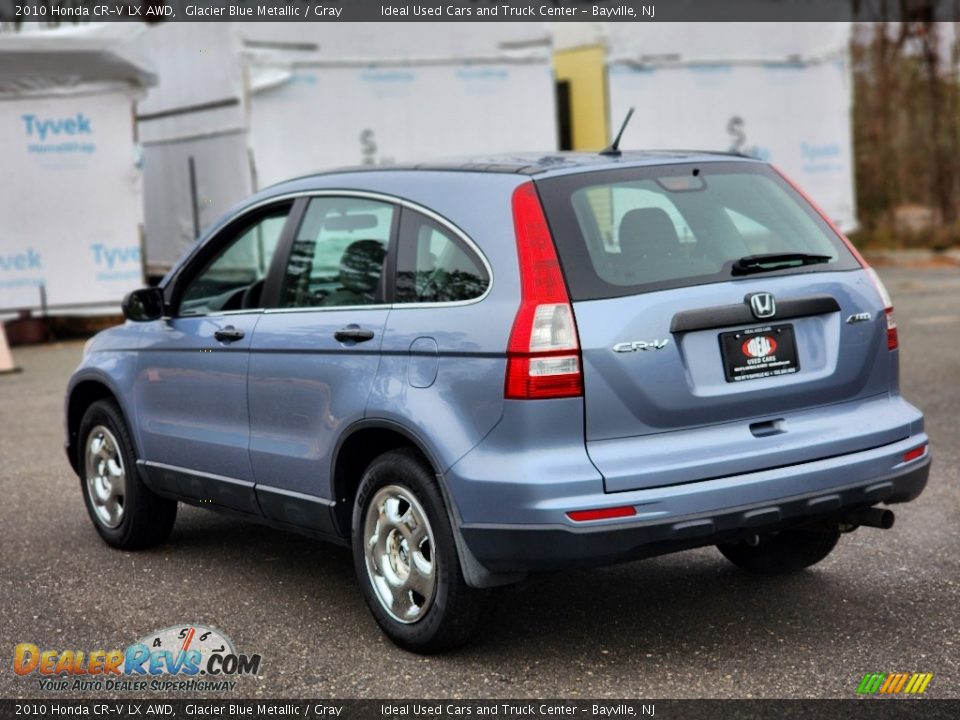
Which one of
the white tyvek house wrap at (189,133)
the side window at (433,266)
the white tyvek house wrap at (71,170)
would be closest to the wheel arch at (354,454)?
the side window at (433,266)

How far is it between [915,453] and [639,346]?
1.23 m

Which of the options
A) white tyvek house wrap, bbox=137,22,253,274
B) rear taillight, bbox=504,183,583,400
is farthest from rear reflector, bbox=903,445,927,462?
white tyvek house wrap, bbox=137,22,253,274

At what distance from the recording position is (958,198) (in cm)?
2497

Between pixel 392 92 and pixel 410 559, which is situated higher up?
pixel 392 92

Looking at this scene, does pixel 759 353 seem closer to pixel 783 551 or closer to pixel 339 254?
pixel 783 551

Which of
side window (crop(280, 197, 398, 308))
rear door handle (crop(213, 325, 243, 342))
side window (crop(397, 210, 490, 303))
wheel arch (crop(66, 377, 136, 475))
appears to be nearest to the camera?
side window (crop(397, 210, 490, 303))

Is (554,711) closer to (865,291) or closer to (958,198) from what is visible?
(865,291)

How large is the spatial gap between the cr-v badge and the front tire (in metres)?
0.79

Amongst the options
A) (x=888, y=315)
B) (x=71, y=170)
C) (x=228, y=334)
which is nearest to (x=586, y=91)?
(x=71, y=170)

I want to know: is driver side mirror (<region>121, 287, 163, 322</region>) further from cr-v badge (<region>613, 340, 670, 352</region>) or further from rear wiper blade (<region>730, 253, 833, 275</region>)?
rear wiper blade (<region>730, 253, 833, 275</region>)

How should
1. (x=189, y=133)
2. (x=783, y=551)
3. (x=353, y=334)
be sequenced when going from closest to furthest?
(x=353, y=334) → (x=783, y=551) → (x=189, y=133)

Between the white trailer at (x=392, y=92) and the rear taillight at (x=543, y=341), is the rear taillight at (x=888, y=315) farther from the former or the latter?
the white trailer at (x=392, y=92)

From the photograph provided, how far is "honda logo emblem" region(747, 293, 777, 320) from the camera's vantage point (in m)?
4.63

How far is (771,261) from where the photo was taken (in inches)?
190
